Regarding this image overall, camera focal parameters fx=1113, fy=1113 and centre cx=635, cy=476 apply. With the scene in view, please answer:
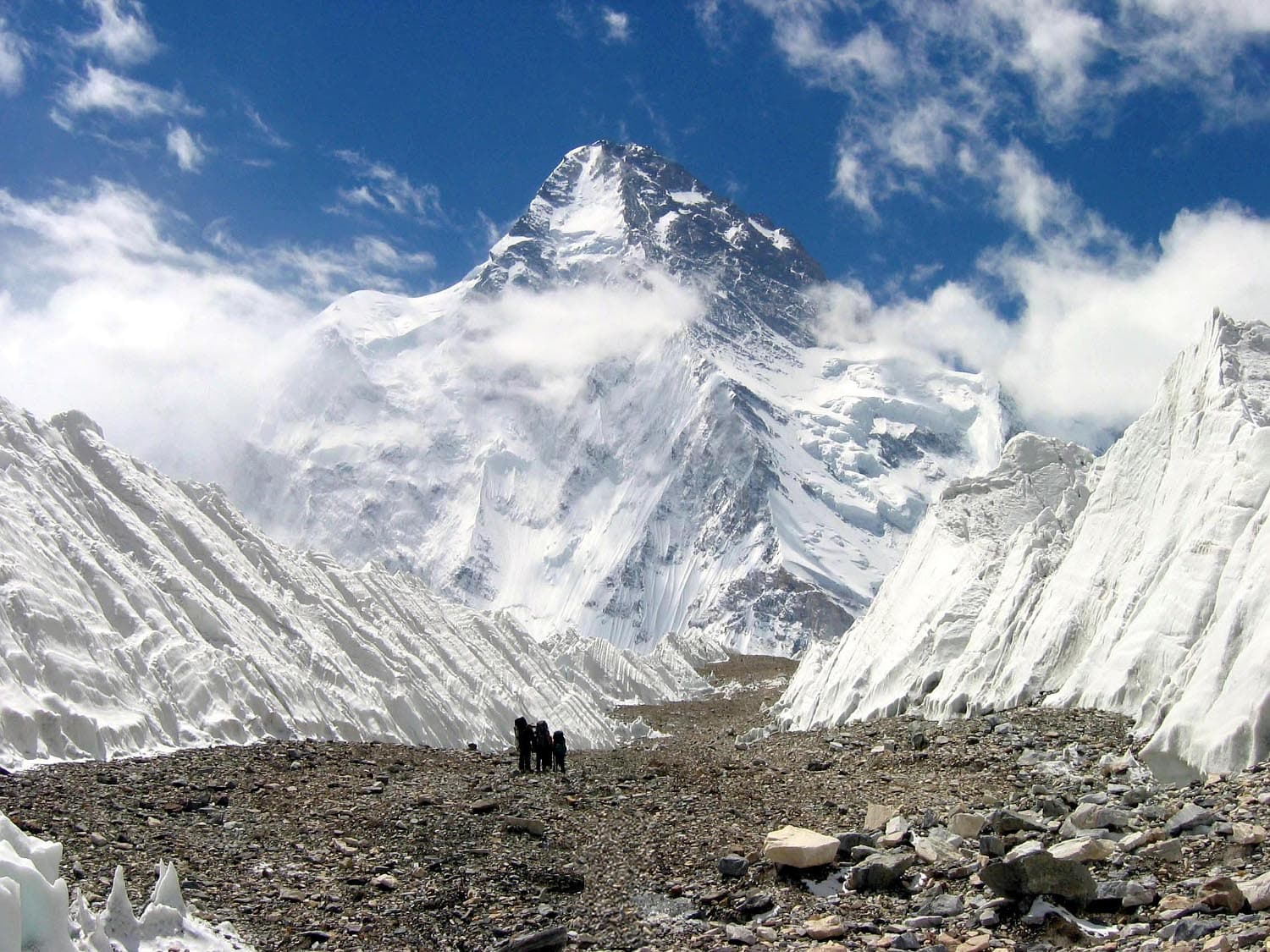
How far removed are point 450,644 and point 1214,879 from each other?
39.3 metres

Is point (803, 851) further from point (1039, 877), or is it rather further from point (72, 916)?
point (72, 916)

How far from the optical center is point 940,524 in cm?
4747

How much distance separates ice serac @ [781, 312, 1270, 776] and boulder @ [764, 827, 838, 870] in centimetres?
653

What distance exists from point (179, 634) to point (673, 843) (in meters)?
15.6

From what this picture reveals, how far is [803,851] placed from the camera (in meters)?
15.9

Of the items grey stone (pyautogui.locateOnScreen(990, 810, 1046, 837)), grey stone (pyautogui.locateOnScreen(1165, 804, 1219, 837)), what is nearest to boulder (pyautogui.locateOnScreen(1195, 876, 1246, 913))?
grey stone (pyautogui.locateOnScreen(1165, 804, 1219, 837))

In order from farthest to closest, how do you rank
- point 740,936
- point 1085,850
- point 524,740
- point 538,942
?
point 524,740 → point 1085,850 → point 538,942 → point 740,936

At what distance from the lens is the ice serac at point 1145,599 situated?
1944cm

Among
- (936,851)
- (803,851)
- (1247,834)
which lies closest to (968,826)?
(936,851)

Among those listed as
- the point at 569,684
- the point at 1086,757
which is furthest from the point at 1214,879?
the point at 569,684

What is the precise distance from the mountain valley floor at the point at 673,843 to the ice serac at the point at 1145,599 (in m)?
1.27

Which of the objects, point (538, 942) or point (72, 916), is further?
point (538, 942)

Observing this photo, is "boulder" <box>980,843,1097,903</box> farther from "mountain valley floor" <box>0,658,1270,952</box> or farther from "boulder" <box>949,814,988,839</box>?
"boulder" <box>949,814,988,839</box>

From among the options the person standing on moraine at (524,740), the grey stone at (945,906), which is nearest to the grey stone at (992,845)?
the grey stone at (945,906)
